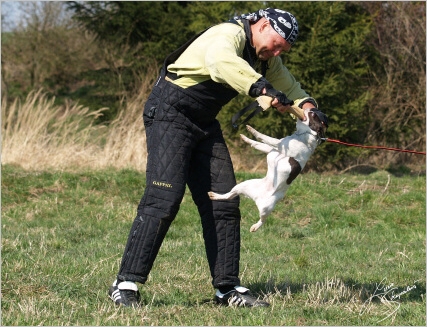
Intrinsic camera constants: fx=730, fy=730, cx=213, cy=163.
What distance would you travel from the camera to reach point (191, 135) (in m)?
5.05

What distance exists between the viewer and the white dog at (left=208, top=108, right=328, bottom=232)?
4.73 metres

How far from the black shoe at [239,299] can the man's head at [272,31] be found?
5.57ft

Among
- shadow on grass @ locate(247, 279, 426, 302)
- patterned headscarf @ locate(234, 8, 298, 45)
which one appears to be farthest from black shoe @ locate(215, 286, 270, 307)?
patterned headscarf @ locate(234, 8, 298, 45)

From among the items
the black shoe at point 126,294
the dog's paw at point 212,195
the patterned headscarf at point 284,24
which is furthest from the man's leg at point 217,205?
the patterned headscarf at point 284,24

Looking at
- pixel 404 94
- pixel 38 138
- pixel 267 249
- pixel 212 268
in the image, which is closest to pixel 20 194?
pixel 38 138

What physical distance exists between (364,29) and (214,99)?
9340mm

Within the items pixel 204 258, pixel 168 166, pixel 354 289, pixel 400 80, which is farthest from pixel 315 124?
pixel 400 80

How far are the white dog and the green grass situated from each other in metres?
0.76

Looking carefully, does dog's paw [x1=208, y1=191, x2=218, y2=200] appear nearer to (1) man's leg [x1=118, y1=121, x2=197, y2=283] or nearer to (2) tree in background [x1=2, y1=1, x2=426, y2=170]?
(1) man's leg [x1=118, y1=121, x2=197, y2=283]

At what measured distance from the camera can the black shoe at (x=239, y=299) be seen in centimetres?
517

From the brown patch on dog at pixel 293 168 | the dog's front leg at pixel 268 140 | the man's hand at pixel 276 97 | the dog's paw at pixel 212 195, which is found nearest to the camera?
the man's hand at pixel 276 97

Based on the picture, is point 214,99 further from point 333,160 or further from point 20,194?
point 333,160

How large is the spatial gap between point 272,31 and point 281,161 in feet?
2.90

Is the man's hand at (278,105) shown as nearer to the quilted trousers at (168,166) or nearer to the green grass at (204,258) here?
the quilted trousers at (168,166)
